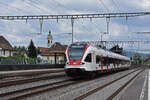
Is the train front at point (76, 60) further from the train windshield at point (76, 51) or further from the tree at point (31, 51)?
the tree at point (31, 51)

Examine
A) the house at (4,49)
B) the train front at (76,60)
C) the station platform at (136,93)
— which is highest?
the house at (4,49)

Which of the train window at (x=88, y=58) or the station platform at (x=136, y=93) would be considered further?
the train window at (x=88, y=58)

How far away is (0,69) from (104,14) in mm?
13072

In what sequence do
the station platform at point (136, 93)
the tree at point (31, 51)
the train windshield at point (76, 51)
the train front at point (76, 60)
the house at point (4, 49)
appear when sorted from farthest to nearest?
the tree at point (31, 51)
the house at point (4, 49)
the train windshield at point (76, 51)
the train front at point (76, 60)
the station platform at point (136, 93)

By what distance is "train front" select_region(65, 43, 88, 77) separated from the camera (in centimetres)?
2055

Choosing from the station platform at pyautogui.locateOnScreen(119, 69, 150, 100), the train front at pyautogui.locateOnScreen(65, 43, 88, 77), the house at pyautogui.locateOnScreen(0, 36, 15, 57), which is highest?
the house at pyautogui.locateOnScreen(0, 36, 15, 57)

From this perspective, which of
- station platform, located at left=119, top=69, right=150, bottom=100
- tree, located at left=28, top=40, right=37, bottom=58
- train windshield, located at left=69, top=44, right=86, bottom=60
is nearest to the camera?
station platform, located at left=119, top=69, right=150, bottom=100

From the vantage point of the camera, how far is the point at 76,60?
20828 mm

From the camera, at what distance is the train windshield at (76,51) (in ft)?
68.9

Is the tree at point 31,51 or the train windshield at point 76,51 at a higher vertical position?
the tree at point 31,51

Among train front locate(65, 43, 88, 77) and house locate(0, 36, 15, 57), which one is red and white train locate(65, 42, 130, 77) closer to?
train front locate(65, 43, 88, 77)

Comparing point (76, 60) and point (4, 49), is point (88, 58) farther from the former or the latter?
point (4, 49)

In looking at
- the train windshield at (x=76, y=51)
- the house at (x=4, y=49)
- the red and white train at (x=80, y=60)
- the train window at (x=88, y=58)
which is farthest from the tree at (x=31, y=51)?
the train window at (x=88, y=58)

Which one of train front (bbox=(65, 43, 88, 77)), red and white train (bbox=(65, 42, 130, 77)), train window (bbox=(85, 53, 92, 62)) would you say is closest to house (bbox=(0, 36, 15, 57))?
red and white train (bbox=(65, 42, 130, 77))
